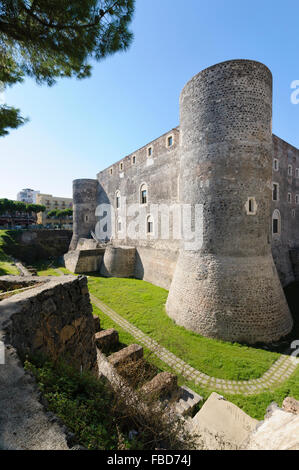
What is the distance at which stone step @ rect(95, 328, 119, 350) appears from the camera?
246 inches

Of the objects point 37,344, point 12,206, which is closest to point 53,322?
point 37,344

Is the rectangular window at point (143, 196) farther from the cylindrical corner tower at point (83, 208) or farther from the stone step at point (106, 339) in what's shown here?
the stone step at point (106, 339)

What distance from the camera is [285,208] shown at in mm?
14227

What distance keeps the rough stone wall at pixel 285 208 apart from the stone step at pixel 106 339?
11.0 m

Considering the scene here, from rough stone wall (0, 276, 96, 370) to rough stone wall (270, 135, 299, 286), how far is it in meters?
12.4

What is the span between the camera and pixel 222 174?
25.2 ft

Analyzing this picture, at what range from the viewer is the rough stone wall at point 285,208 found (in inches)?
510

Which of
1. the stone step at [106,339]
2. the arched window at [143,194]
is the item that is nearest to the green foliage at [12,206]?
the arched window at [143,194]

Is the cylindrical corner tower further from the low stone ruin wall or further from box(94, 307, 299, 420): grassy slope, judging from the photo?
box(94, 307, 299, 420): grassy slope

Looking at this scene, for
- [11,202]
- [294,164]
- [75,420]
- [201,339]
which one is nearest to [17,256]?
[11,202]

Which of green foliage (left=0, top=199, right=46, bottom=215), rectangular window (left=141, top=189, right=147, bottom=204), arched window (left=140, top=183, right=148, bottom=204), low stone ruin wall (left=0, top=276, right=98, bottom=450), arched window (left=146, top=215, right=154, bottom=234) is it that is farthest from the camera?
green foliage (left=0, top=199, right=46, bottom=215)

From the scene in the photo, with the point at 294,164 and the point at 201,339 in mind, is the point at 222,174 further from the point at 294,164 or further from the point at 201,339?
the point at 294,164

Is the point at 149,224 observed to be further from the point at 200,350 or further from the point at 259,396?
the point at 259,396

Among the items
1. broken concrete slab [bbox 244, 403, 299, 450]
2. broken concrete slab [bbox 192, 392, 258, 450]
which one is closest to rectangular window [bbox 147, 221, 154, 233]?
broken concrete slab [bbox 192, 392, 258, 450]
